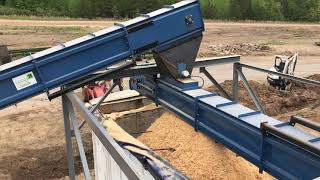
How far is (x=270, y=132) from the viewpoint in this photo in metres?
5.05

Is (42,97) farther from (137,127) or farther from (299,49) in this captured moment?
(299,49)

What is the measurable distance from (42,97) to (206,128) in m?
13.3

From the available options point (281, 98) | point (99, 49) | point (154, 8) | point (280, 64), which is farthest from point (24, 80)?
point (154, 8)

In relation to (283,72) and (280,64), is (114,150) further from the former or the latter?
(280,64)

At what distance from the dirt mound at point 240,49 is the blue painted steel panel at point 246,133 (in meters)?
22.8

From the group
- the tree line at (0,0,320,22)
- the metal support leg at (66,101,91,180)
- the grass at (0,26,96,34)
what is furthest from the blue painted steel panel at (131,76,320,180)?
the tree line at (0,0,320,22)

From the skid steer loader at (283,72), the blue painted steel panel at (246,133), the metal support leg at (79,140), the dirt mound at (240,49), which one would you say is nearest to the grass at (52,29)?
the dirt mound at (240,49)

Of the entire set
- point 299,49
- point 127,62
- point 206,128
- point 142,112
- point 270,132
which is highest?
point 127,62

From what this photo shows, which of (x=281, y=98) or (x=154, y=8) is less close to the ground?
(x=154, y=8)

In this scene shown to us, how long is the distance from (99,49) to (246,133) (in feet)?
8.48

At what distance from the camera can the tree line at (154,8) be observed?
54.7m

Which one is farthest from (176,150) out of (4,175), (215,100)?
(4,175)

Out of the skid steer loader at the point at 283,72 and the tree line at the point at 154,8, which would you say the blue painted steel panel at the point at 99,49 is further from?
the tree line at the point at 154,8

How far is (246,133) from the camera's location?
555cm
